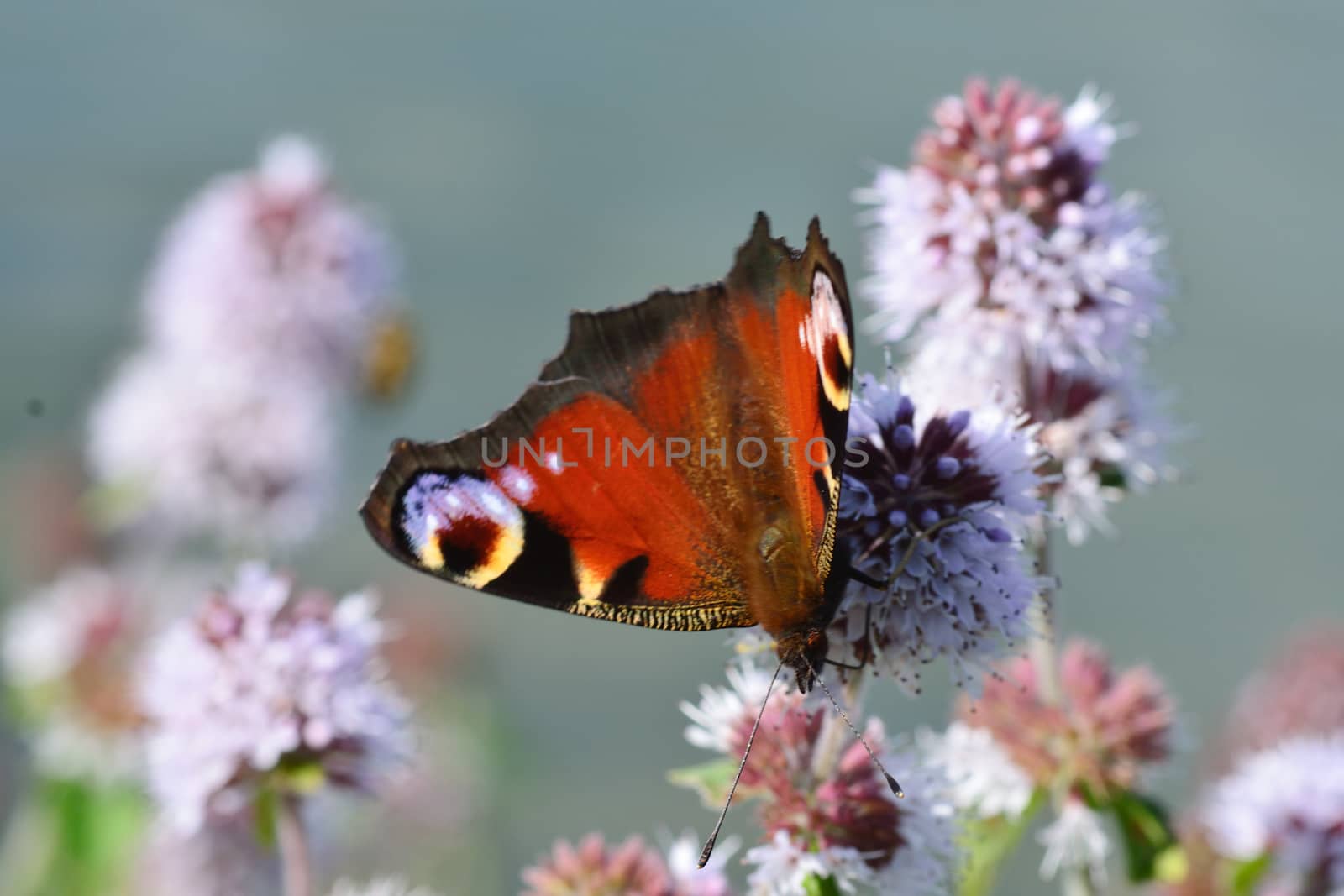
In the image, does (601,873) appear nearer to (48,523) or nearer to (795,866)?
(795,866)

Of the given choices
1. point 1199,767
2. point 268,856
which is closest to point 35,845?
point 268,856

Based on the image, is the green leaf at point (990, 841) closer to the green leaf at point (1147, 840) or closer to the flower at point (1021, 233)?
the green leaf at point (1147, 840)

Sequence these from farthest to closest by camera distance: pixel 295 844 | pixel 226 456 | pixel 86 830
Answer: pixel 226 456 → pixel 86 830 → pixel 295 844

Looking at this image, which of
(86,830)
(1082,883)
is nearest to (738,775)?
(1082,883)

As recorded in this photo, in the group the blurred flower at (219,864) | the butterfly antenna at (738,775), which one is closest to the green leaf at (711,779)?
the butterfly antenna at (738,775)

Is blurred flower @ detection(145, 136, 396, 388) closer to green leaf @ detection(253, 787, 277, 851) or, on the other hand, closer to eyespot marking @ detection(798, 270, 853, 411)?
green leaf @ detection(253, 787, 277, 851)

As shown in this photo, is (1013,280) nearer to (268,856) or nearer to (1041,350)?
(1041,350)
